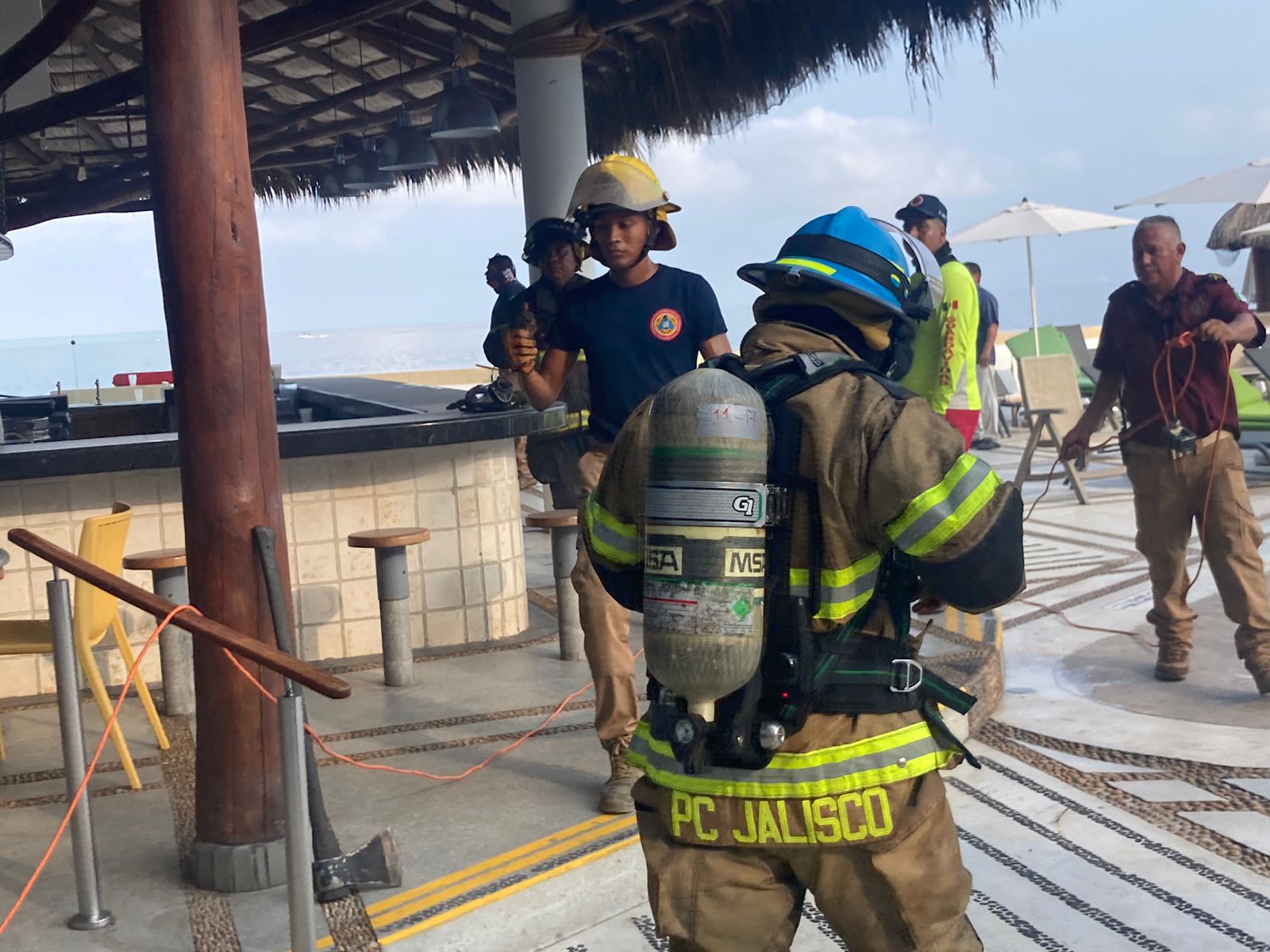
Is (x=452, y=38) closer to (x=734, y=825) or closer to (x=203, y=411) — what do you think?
(x=203, y=411)

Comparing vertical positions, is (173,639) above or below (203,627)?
below

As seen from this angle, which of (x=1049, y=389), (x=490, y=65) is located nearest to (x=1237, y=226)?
(x=1049, y=389)

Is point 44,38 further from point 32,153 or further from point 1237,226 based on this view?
point 1237,226

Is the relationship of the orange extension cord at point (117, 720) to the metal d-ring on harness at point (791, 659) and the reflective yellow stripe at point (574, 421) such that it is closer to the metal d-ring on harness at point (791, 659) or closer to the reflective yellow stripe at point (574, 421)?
the metal d-ring on harness at point (791, 659)

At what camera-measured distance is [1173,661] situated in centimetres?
543

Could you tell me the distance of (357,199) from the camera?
16.4 meters

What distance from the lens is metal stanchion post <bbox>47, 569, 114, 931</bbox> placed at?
315 centimetres

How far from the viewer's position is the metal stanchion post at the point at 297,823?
106 inches

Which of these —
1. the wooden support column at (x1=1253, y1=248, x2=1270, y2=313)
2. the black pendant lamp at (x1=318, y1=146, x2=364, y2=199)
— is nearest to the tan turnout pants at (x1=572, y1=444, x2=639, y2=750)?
the black pendant lamp at (x1=318, y1=146, x2=364, y2=199)

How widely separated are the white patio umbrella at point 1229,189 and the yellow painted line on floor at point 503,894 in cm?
1269

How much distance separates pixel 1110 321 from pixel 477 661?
294 centimetres

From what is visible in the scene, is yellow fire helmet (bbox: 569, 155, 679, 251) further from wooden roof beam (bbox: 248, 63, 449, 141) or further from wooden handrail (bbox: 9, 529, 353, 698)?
wooden roof beam (bbox: 248, 63, 449, 141)

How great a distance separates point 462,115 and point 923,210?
11.8ft

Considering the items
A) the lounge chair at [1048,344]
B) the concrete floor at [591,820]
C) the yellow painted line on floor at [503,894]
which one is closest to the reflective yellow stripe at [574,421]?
the concrete floor at [591,820]
